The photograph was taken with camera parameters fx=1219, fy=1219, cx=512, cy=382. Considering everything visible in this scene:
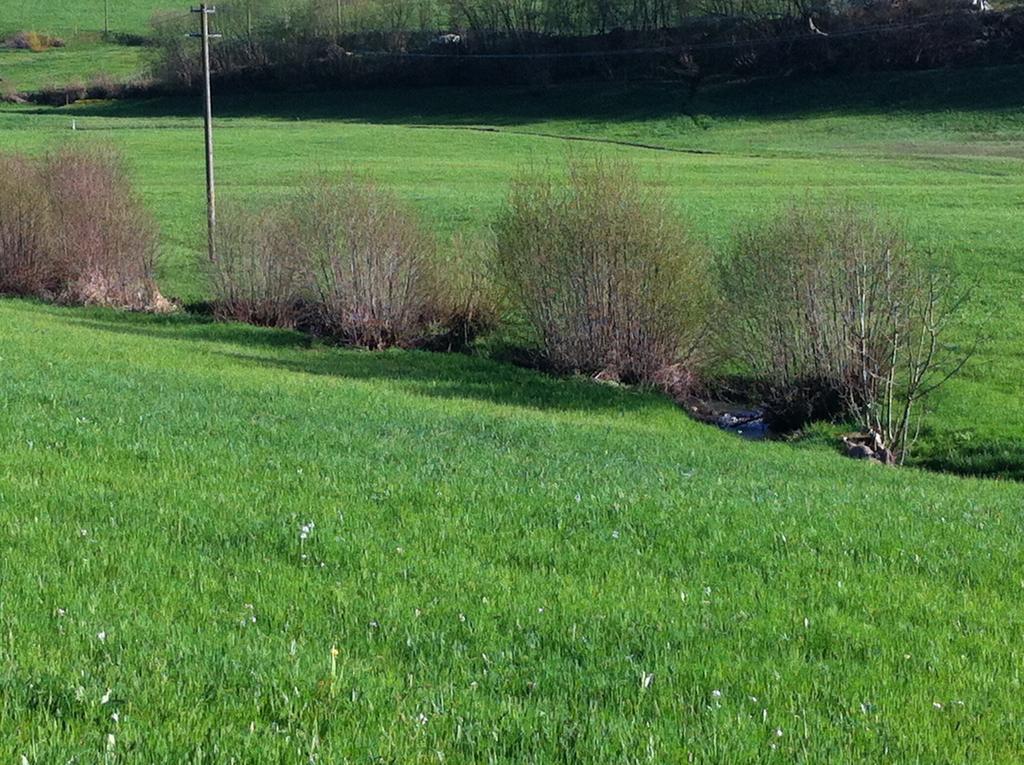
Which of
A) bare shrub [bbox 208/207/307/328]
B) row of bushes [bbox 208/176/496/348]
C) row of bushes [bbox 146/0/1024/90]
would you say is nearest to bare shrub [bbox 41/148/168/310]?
bare shrub [bbox 208/207/307/328]

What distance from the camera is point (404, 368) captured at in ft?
91.0

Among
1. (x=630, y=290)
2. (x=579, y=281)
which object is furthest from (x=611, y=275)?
(x=579, y=281)

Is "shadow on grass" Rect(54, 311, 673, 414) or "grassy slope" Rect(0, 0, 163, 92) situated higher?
"grassy slope" Rect(0, 0, 163, 92)

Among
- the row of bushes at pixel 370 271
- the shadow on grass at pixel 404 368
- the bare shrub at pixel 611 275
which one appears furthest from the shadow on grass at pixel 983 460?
the row of bushes at pixel 370 271

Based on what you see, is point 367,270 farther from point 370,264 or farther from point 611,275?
point 611,275

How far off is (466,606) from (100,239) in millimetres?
32398

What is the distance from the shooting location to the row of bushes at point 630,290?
23.8m

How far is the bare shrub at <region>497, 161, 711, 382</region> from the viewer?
27.1 metres

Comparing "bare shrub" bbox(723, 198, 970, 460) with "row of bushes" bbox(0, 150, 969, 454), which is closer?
"bare shrub" bbox(723, 198, 970, 460)

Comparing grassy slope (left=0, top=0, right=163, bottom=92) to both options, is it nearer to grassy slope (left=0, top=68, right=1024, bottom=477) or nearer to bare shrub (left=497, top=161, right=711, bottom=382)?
grassy slope (left=0, top=68, right=1024, bottom=477)

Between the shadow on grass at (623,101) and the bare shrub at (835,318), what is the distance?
5910cm

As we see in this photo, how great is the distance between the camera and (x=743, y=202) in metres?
47.4

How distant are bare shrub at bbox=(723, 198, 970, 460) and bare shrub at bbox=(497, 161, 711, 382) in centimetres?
161

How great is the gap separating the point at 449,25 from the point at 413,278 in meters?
88.6
